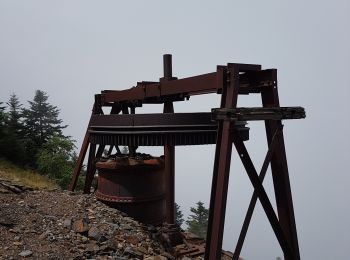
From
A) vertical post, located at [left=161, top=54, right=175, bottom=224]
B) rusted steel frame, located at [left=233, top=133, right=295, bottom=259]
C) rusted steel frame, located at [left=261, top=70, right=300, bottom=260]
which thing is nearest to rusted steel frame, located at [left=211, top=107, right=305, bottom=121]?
rusted steel frame, located at [left=261, top=70, right=300, bottom=260]

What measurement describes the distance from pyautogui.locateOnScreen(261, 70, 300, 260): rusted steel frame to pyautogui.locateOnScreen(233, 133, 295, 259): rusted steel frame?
88 millimetres

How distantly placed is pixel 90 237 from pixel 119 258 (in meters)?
0.81

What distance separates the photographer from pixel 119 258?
5.17 meters

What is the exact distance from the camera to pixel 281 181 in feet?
14.1

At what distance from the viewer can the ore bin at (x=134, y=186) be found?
6.87 meters

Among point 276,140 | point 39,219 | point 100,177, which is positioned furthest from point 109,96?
point 276,140

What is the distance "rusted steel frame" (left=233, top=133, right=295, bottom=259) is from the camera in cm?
394

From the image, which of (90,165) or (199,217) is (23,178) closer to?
(90,165)

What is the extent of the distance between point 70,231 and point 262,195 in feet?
11.2

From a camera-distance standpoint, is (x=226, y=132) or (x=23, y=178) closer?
(x=226, y=132)

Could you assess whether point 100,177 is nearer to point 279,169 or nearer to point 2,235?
point 2,235

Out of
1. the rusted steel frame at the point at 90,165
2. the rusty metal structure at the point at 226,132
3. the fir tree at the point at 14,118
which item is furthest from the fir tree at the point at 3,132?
the rusty metal structure at the point at 226,132

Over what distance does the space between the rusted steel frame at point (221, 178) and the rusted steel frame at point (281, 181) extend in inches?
24.1

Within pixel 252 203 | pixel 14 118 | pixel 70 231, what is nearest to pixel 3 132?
pixel 14 118
